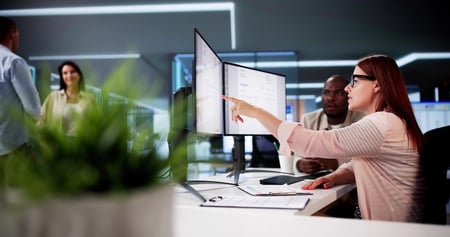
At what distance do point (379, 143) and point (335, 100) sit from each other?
1.34 meters

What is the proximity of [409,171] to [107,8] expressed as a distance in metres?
3.82

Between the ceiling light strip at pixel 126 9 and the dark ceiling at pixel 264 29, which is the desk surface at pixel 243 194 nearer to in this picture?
the dark ceiling at pixel 264 29

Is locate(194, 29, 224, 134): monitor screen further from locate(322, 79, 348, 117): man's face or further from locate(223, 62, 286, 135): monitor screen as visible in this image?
locate(322, 79, 348, 117): man's face

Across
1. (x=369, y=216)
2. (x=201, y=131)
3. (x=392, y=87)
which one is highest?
(x=392, y=87)

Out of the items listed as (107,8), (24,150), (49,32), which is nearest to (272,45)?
(107,8)

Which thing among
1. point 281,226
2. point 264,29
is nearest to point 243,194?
point 281,226

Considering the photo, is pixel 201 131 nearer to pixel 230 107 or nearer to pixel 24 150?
pixel 230 107

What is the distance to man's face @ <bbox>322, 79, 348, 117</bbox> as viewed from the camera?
2.51 m

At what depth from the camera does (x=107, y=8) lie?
4227 mm

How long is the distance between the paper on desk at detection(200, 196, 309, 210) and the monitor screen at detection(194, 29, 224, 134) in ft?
0.86

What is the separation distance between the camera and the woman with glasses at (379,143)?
1210 mm

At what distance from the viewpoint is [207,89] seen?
1317 mm

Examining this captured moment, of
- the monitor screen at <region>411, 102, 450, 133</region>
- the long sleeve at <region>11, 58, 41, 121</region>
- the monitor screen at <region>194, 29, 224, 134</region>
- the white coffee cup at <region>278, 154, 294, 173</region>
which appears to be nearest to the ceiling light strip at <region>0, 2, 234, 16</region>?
the monitor screen at <region>411, 102, 450, 133</region>

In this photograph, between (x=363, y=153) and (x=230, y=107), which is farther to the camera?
(x=230, y=107)
